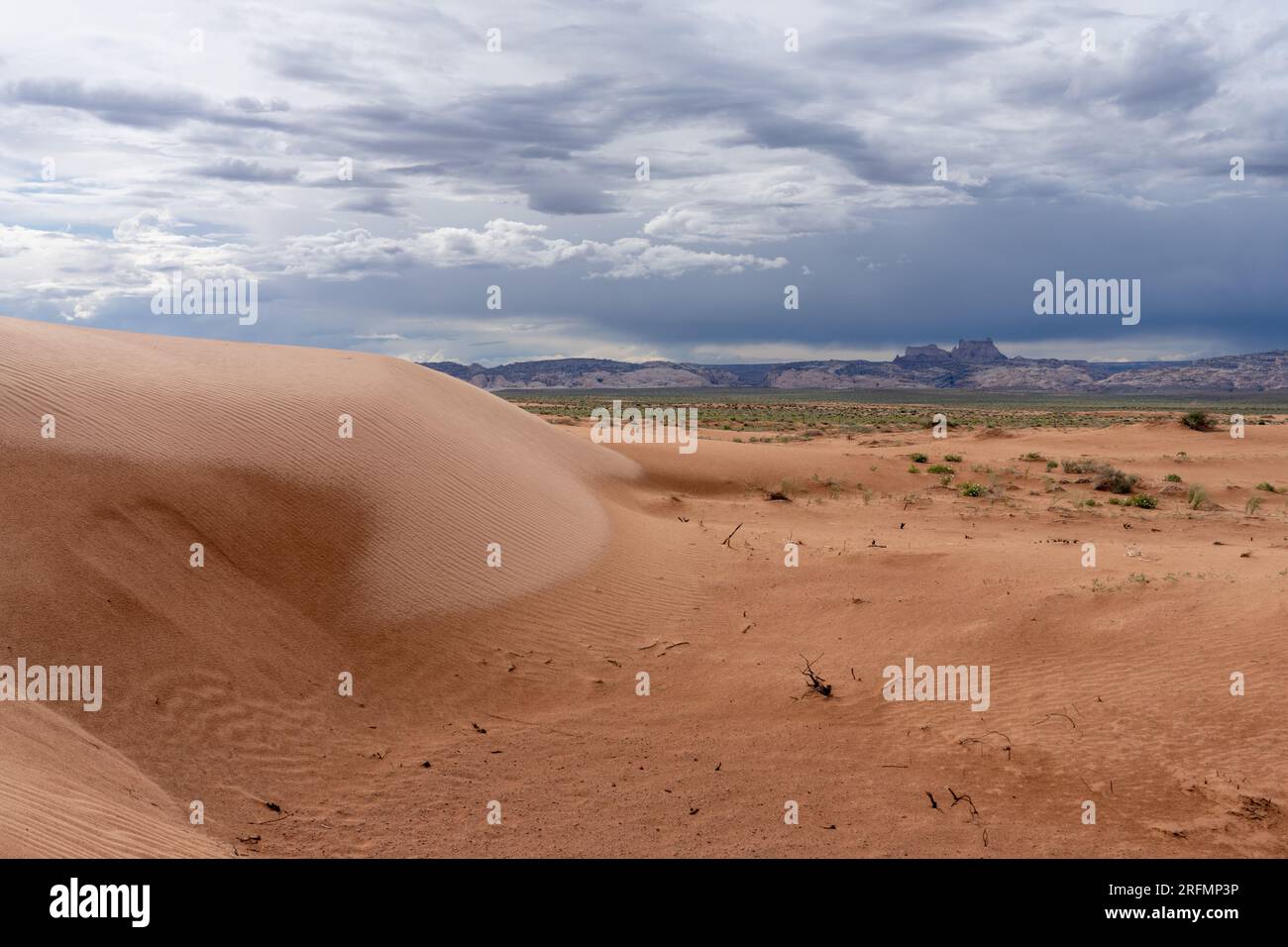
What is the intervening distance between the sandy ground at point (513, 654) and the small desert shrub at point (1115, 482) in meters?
7.12

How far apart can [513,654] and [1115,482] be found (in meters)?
20.1

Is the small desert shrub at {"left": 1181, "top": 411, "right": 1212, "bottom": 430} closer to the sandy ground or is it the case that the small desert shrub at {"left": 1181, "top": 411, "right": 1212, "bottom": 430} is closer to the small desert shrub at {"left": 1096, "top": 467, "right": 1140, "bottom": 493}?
the small desert shrub at {"left": 1096, "top": 467, "right": 1140, "bottom": 493}

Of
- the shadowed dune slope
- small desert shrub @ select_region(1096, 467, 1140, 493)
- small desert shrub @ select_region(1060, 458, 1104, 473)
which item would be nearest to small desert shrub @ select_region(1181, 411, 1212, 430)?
small desert shrub @ select_region(1060, 458, 1104, 473)

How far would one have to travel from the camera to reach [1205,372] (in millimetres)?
188250

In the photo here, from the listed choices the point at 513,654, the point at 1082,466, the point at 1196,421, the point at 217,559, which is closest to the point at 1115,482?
the point at 1082,466

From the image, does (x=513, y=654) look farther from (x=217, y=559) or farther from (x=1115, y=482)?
(x=1115, y=482)

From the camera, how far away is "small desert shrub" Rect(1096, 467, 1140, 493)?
2531cm

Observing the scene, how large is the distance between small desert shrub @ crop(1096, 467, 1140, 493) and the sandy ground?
7.12 metres

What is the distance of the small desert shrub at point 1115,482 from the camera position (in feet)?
83.0

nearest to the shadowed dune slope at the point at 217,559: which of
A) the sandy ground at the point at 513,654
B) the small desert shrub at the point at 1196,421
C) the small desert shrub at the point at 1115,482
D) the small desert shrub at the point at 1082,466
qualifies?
the sandy ground at the point at 513,654
